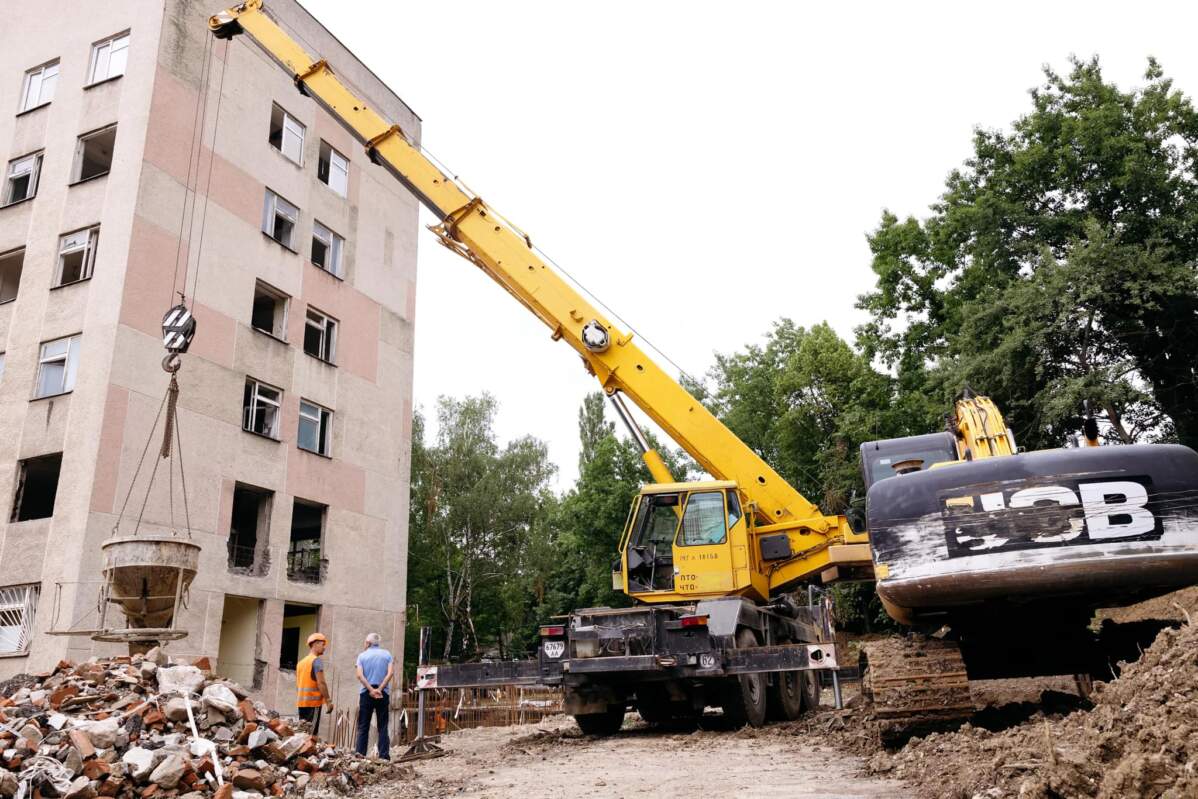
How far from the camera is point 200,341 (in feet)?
65.7

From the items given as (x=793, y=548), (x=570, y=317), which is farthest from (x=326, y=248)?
(x=793, y=548)

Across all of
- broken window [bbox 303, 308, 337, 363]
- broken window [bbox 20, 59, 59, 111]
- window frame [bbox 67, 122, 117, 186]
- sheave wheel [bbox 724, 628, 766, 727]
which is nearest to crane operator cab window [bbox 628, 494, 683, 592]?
sheave wheel [bbox 724, 628, 766, 727]

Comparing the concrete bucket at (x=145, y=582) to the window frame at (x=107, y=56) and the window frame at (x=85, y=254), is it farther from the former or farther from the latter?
the window frame at (x=107, y=56)

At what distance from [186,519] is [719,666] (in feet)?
41.2

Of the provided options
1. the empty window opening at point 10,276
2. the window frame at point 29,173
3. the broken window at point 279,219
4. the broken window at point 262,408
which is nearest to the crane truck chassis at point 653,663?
the broken window at point 262,408

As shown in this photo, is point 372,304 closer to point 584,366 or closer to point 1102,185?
point 584,366

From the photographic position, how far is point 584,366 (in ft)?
47.8

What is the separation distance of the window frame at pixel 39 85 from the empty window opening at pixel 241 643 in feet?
43.8

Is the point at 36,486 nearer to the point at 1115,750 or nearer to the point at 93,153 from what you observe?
the point at 93,153

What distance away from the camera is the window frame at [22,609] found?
55.1ft

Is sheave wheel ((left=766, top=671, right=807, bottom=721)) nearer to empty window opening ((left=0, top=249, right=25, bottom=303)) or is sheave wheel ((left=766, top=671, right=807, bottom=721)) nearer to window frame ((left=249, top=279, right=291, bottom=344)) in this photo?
window frame ((left=249, top=279, right=291, bottom=344))

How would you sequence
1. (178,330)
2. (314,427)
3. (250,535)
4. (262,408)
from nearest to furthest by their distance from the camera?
1. (178,330)
2. (262,408)
3. (314,427)
4. (250,535)

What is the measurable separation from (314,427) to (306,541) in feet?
23.4

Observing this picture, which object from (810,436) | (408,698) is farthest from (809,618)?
(810,436)
